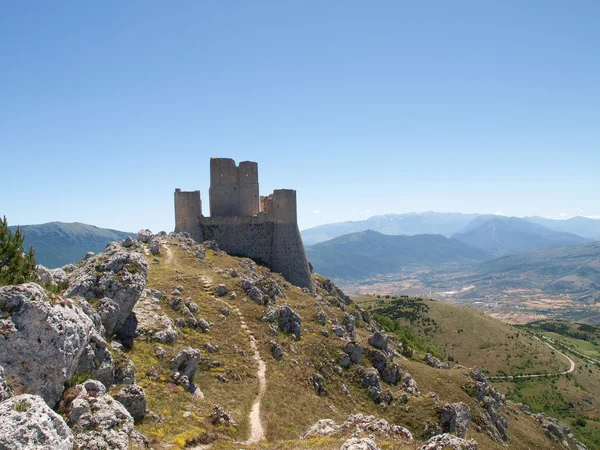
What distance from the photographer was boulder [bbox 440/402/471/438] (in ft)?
110

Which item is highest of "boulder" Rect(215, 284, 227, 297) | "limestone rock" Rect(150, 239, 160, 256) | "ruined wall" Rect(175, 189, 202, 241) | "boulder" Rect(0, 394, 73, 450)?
"ruined wall" Rect(175, 189, 202, 241)

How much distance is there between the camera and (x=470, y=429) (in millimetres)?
39969

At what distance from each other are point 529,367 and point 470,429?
7821 cm

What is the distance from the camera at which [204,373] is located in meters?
29.5

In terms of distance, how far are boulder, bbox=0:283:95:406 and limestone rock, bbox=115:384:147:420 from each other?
181 inches

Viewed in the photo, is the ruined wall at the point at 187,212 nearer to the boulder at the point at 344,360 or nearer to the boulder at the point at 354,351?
the boulder at the point at 354,351

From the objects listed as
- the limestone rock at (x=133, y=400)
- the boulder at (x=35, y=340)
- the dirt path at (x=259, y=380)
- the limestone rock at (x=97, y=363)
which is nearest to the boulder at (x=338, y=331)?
the dirt path at (x=259, y=380)

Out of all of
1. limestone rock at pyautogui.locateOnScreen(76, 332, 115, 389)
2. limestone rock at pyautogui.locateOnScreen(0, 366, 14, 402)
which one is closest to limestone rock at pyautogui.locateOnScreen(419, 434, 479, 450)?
limestone rock at pyautogui.locateOnScreen(76, 332, 115, 389)

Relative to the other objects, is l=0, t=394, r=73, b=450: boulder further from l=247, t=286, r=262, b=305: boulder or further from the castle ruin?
the castle ruin

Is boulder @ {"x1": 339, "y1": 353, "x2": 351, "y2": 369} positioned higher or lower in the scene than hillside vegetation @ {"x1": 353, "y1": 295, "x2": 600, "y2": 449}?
higher

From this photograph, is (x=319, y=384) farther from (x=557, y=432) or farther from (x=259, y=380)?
(x=557, y=432)

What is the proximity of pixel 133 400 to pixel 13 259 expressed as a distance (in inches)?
352

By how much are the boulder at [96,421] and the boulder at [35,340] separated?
0.83 meters

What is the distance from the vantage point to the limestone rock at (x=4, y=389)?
40.2 ft
